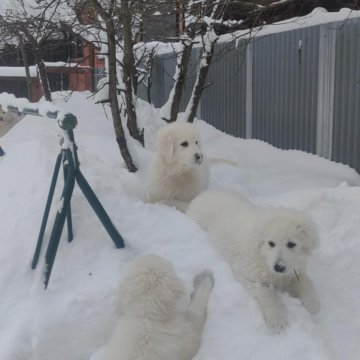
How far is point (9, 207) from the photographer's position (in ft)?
16.1

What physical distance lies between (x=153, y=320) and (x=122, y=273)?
75 cm

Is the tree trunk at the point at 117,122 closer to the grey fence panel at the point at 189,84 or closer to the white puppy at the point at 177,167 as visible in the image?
the white puppy at the point at 177,167

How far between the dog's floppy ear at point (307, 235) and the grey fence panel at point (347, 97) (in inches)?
157

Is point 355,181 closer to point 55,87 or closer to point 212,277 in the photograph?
point 212,277

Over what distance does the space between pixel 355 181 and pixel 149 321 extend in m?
4.56

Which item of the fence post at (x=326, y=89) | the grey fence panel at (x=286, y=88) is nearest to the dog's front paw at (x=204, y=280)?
the fence post at (x=326, y=89)

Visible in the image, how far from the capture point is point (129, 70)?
22.8 ft

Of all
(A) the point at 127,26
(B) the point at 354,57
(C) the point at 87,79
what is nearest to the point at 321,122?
(B) the point at 354,57

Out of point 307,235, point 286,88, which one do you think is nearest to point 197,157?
point 307,235

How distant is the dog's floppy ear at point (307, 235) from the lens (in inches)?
139

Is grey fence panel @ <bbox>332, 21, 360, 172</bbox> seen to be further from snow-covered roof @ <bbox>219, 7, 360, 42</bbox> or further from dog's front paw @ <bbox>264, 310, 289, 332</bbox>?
dog's front paw @ <bbox>264, 310, 289, 332</bbox>

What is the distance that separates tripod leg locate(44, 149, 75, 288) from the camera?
148 inches

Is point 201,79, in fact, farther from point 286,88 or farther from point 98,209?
point 98,209

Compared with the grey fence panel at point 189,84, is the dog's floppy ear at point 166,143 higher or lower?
higher
